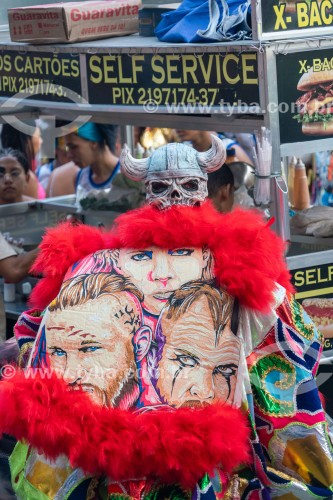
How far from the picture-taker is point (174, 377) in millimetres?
3041

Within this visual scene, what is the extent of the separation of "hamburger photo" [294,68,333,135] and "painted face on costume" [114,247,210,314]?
1290mm

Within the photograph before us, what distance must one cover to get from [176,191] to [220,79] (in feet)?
4.00

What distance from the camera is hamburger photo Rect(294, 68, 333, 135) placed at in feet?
A: 14.0

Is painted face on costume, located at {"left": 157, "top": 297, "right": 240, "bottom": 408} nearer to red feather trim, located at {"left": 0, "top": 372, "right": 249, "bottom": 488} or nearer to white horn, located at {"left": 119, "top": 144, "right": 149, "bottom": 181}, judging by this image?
red feather trim, located at {"left": 0, "top": 372, "right": 249, "bottom": 488}

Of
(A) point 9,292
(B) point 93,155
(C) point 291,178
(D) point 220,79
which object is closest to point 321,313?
(D) point 220,79

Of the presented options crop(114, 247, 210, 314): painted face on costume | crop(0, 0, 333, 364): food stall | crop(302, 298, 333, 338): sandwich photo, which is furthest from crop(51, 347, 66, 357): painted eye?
crop(302, 298, 333, 338): sandwich photo

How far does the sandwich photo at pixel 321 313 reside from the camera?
4484 millimetres

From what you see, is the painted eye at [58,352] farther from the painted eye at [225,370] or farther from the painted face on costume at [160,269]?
the painted eye at [225,370]

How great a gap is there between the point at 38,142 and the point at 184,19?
518 cm

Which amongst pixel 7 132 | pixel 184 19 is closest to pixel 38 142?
pixel 7 132

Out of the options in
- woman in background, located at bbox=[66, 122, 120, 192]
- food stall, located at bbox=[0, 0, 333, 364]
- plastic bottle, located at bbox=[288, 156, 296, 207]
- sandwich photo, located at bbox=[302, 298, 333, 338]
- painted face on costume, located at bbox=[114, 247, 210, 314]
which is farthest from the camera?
woman in background, located at bbox=[66, 122, 120, 192]

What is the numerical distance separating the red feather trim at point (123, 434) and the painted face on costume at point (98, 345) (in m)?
0.07

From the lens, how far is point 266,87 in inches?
163

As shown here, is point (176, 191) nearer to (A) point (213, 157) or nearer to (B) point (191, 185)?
(B) point (191, 185)
